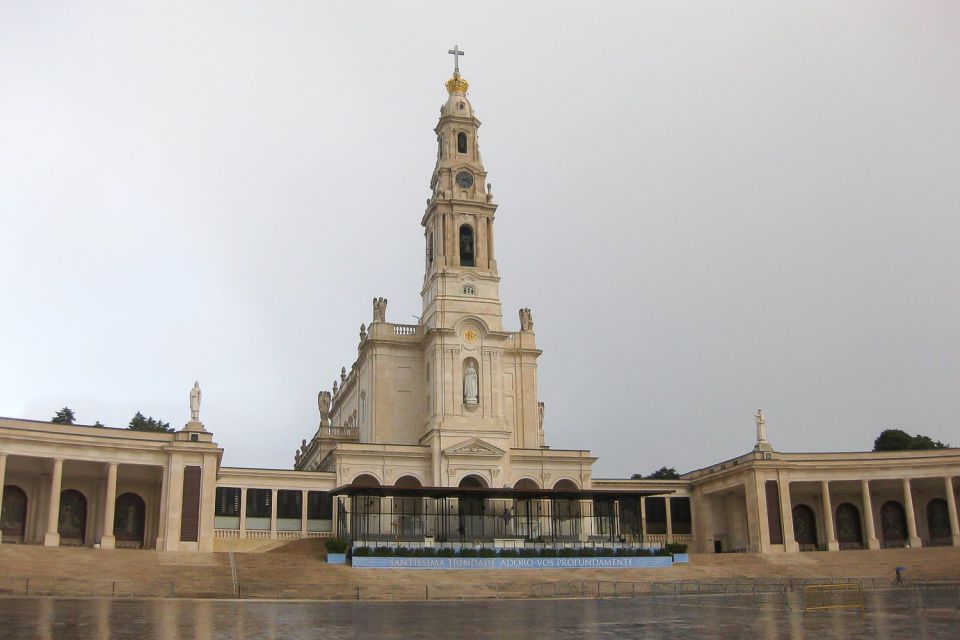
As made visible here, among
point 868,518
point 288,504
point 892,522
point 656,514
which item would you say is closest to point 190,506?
point 288,504

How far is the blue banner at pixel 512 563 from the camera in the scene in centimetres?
5244

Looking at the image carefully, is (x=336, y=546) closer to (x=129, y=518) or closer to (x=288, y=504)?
(x=288, y=504)

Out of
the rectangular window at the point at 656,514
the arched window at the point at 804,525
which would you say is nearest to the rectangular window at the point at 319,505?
the rectangular window at the point at 656,514

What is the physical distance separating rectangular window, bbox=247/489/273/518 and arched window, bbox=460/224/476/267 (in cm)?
2335

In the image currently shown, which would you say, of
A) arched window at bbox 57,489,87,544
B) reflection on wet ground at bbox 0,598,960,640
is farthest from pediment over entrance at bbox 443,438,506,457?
reflection on wet ground at bbox 0,598,960,640

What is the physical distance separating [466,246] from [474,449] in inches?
679

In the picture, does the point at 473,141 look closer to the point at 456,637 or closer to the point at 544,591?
the point at 544,591

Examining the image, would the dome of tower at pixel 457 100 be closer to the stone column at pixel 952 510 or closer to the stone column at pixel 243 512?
the stone column at pixel 243 512

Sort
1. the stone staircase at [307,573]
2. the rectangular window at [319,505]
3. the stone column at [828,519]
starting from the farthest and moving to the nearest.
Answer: the stone column at [828,519] → the rectangular window at [319,505] → the stone staircase at [307,573]

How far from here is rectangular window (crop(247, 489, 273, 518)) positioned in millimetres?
66625

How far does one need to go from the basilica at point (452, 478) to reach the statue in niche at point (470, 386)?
114mm

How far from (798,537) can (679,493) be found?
378 inches

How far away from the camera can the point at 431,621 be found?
28781 millimetres

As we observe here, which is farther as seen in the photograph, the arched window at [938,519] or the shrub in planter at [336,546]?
the arched window at [938,519]
